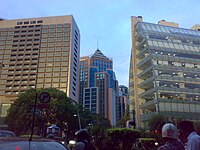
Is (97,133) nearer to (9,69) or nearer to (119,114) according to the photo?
(9,69)

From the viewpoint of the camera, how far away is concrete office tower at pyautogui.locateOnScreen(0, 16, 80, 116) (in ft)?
292

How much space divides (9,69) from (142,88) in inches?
2392

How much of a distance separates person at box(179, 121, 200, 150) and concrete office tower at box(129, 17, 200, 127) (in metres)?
34.4

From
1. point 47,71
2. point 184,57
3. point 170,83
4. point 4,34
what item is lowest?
point 170,83

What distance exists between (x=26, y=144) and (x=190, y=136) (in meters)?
2.68

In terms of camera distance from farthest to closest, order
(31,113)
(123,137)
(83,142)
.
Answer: (31,113) < (123,137) < (83,142)

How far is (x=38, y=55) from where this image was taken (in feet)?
307

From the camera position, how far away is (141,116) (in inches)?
1793

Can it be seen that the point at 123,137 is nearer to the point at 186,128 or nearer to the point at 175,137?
the point at 186,128

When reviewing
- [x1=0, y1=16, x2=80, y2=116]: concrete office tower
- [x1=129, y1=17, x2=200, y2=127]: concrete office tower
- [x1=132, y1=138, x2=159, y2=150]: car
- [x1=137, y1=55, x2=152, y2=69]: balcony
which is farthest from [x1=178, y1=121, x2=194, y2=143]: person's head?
[x1=0, y1=16, x2=80, y2=116]: concrete office tower

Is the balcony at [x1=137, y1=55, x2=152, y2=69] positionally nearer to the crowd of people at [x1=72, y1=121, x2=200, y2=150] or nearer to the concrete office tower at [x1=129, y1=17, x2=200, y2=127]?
the concrete office tower at [x1=129, y1=17, x2=200, y2=127]

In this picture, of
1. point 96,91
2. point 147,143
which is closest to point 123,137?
point 147,143

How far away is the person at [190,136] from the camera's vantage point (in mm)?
3971

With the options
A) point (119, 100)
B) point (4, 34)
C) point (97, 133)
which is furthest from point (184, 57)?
point (119, 100)
